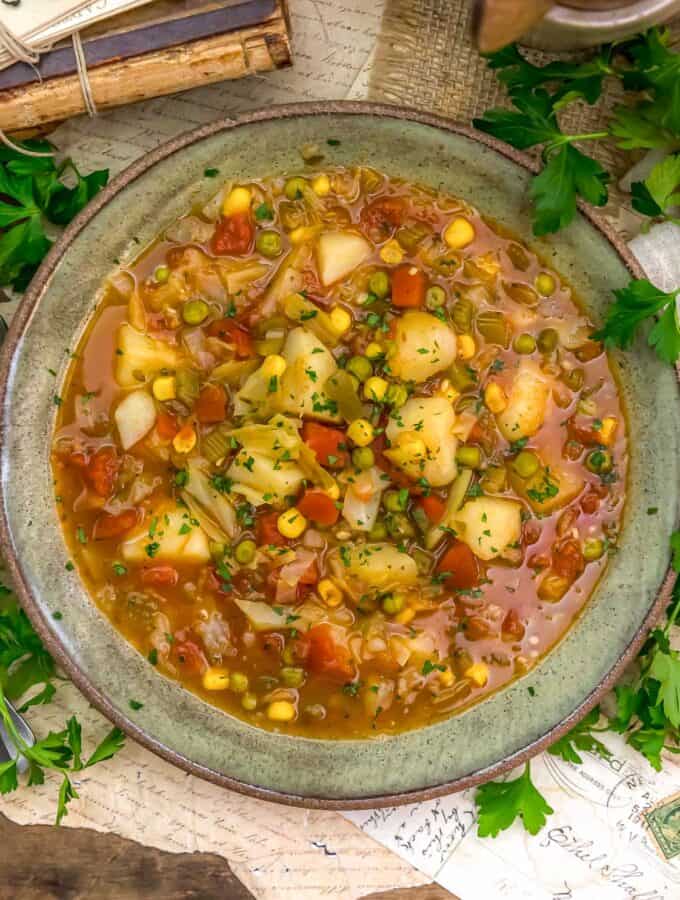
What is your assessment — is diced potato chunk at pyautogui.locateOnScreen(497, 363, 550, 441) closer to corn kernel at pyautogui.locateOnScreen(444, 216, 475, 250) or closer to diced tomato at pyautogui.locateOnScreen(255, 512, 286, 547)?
corn kernel at pyautogui.locateOnScreen(444, 216, 475, 250)

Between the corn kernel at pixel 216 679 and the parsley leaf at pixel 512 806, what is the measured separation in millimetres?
1257

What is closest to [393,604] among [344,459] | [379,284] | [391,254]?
[344,459]

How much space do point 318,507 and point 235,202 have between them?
1264 mm

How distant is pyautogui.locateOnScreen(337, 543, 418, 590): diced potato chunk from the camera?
3.57 m

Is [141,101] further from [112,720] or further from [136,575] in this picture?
[112,720]

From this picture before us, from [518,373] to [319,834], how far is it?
87.3 inches

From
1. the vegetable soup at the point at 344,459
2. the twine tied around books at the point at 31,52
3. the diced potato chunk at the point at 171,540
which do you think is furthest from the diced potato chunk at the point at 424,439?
the twine tied around books at the point at 31,52

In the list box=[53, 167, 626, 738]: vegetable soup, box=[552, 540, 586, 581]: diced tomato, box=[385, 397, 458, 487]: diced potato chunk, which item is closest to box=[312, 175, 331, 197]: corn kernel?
box=[53, 167, 626, 738]: vegetable soup

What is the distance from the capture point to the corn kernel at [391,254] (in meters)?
3.60

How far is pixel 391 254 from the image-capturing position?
360cm

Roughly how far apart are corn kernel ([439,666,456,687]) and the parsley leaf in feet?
1.73

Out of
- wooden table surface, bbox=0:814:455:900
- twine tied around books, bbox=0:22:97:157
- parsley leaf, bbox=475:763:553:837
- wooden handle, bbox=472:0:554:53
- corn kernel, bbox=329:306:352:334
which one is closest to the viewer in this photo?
wooden handle, bbox=472:0:554:53

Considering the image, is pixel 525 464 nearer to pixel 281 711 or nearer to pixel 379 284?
pixel 379 284

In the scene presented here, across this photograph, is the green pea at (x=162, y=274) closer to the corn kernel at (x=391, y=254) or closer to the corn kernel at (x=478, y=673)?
the corn kernel at (x=391, y=254)
